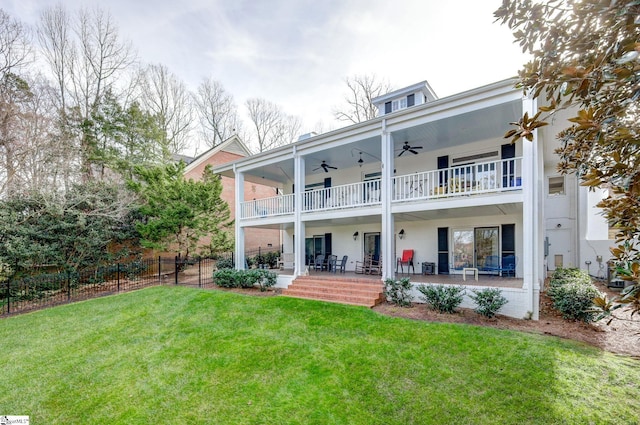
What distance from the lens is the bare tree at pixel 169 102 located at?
72.4 ft

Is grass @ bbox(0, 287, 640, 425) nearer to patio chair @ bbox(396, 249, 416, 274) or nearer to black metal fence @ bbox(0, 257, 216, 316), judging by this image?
black metal fence @ bbox(0, 257, 216, 316)

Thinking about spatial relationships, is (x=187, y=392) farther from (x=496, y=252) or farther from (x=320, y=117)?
(x=320, y=117)

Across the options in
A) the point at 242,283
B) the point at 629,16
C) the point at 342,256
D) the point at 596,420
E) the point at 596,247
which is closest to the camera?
the point at 629,16

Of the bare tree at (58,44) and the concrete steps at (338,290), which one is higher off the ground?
the bare tree at (58,44)

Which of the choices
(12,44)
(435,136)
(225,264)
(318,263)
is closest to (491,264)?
(435,136)

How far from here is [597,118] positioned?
90.5 inches

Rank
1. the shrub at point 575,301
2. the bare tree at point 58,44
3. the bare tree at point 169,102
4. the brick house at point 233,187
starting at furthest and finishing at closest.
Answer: the bare tree at point 169,102
the brick house at point 233,187
the bare tree at point 58,44
the shrub at point 575,301

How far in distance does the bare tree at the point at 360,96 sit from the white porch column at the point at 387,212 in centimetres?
1711

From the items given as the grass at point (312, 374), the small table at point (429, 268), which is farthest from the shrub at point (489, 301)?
the small table at point (429, 268)

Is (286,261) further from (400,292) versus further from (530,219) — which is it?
(530,219)

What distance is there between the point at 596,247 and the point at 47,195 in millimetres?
23570

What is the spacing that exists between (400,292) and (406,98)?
9.39 meters

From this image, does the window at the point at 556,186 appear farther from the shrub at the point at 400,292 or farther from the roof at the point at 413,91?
the shrub at the point at 400,292

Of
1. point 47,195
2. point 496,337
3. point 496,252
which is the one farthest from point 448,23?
point 47,195
